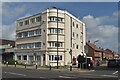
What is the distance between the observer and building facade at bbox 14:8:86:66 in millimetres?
59688

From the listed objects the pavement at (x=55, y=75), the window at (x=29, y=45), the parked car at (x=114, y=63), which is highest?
the window at (x=29, y=45)

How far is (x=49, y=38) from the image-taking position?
60.0 m

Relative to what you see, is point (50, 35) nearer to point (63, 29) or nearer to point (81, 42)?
point (63, 29)

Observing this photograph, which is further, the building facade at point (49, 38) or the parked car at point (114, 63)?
the building facade at point (49, 38)

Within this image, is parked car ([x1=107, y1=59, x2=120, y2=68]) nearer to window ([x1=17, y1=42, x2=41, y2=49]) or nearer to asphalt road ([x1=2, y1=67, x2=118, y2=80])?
window ([x1=17, y1=42, x2=41, y2=49])

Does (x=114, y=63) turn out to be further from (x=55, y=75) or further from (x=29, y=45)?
(x=55, y=75)

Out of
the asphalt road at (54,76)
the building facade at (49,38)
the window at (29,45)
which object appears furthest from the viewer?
the window at (29,45)

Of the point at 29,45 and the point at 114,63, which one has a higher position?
the point at 29,45

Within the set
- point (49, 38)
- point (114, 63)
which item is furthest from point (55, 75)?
point (49, 38)

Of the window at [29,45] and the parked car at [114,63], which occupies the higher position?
the window at [29,45]

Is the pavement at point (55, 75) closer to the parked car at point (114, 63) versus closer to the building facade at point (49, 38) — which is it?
the parked car at point (114, 63)

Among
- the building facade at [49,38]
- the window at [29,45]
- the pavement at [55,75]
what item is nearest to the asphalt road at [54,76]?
the pavement at [55,75]

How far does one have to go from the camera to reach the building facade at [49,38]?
196 feet

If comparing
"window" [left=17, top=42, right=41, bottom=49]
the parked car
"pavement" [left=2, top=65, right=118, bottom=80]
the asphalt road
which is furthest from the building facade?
the asphalt road
